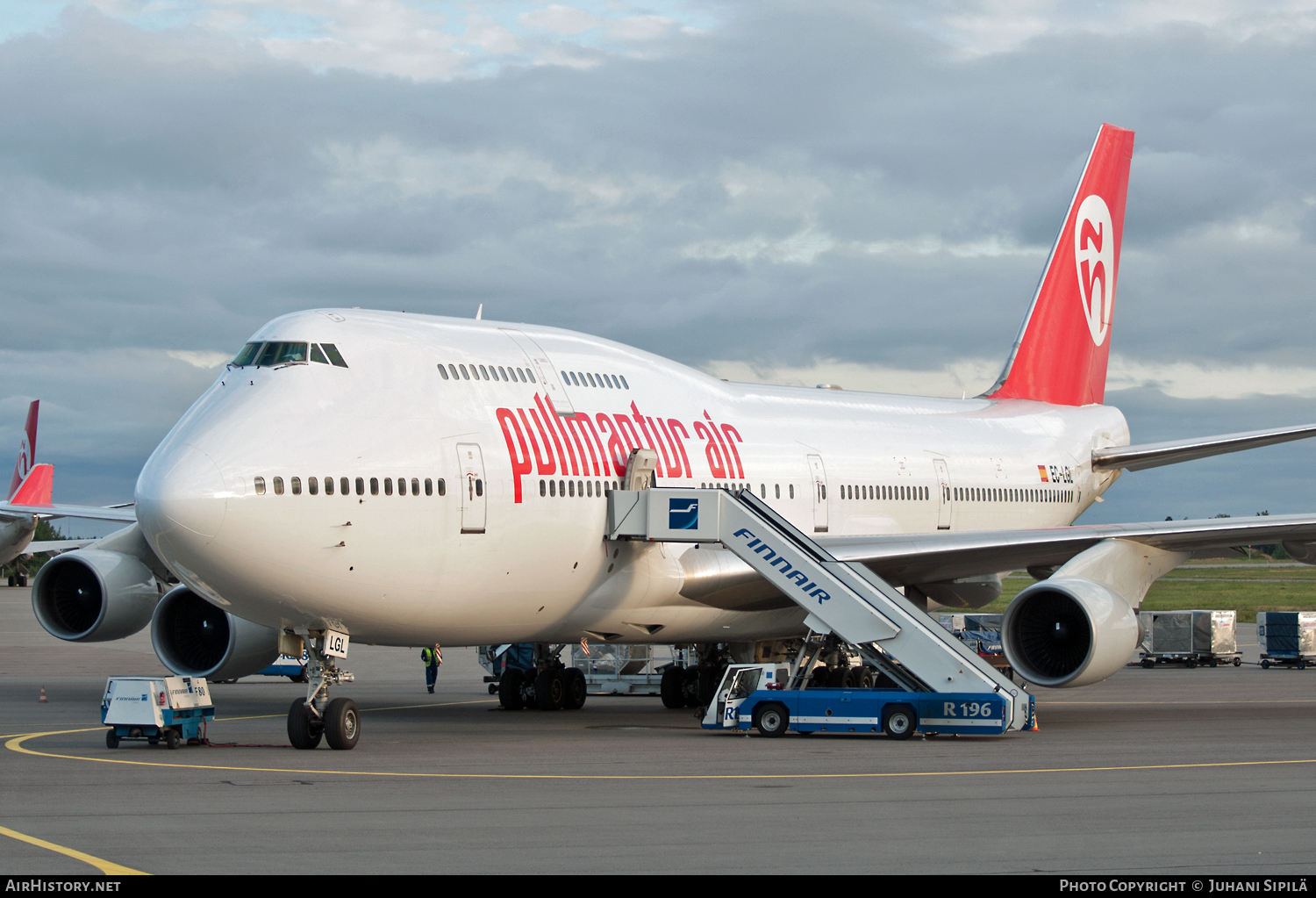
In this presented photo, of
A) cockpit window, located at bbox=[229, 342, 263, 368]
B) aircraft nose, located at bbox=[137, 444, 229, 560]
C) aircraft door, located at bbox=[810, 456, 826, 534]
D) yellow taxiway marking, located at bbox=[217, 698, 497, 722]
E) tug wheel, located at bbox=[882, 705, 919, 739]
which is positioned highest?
cockpit window, located at bbox=[229, 342, 263, 368]

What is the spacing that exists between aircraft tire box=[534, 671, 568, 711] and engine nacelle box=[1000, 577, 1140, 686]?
26.3 ft

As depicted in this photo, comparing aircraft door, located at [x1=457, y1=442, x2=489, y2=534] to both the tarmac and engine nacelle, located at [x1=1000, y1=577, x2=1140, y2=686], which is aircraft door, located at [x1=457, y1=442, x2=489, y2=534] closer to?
the tarmac

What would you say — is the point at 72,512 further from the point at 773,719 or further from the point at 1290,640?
the point at 1290,640

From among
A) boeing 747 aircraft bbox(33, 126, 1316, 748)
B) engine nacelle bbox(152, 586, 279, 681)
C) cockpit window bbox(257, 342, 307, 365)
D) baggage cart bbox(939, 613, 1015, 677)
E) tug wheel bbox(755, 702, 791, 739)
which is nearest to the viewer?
boeing 747 aircraft bbox(33, 126, 1316, 748)

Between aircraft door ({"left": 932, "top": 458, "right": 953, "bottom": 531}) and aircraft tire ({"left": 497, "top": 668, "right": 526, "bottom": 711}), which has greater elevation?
aircraft door ({"left": 932, "top": 458, "right": 953, "bottom": 531})

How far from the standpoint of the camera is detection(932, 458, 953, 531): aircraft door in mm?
29016

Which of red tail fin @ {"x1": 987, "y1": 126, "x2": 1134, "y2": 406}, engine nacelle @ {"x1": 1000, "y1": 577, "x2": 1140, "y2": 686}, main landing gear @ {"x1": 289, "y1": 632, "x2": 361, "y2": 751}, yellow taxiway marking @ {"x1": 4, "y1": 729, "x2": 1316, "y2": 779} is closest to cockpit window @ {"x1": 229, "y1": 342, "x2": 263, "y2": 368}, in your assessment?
main landing gear @ {"x1": 289, "y1": 632, "x2": 361, "y2": 751}

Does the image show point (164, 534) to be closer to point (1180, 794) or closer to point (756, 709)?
point (756, 709)

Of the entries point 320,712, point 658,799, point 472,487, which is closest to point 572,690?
point 472,487

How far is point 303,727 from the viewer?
17.7 metres

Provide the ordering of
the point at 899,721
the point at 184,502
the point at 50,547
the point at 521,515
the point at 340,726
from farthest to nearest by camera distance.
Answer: the point at 50,547
the point at 899,721
the point at 521,515
the point at 340,726
the point at 184,502

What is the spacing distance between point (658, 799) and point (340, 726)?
5754 mm

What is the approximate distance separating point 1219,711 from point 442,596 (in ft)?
45.1

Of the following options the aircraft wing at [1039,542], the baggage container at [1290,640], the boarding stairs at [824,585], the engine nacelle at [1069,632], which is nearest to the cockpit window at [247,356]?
the boarding stairs at [824,585]
